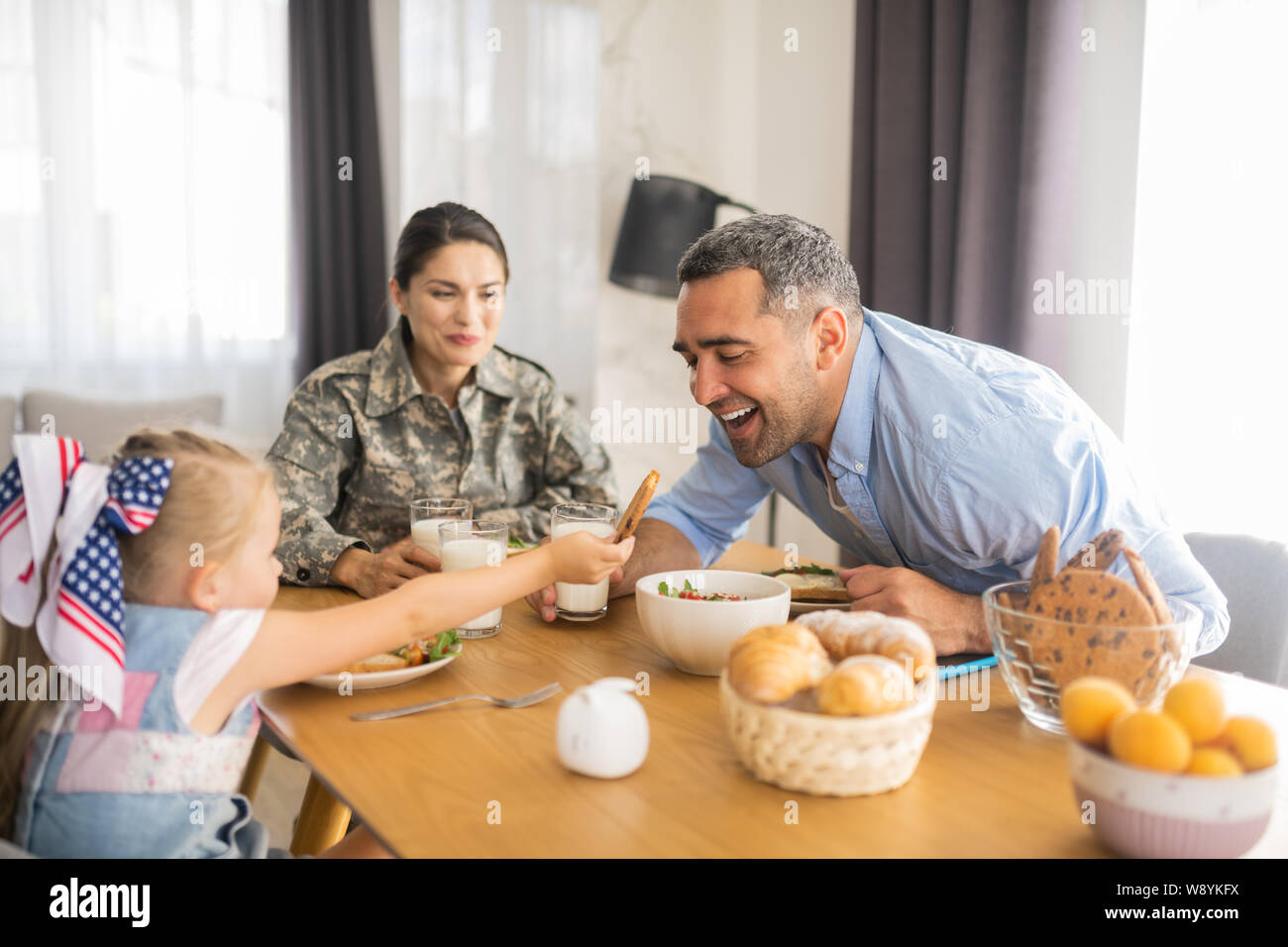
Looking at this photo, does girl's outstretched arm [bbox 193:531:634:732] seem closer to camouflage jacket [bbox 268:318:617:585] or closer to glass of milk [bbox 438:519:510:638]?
glass of milk [bbox 438:519:510:638]

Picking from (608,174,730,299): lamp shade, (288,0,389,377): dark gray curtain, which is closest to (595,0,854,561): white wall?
(608,174,730,299): lamp shade

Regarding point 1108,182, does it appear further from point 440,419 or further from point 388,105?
point 388,105

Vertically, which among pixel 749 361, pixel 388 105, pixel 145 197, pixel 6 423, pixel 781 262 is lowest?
pixel 6 423

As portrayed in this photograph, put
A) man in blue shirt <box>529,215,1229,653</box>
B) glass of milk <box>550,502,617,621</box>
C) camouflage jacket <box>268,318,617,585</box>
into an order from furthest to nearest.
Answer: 1. camouflage jacket <box>268,318,617,585</box>
2. glass of milk <box>550,502,617,621</box>
3. man in blue shirt <box>529,215,1229,653</box>

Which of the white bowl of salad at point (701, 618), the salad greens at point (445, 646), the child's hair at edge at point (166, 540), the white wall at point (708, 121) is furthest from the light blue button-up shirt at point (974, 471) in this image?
the white wall at point (708, 121)

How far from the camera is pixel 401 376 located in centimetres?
224

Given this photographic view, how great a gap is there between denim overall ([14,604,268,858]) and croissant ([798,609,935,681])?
622 mm

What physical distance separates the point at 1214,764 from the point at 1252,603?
3.20 ft

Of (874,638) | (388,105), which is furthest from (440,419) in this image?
(388,105)

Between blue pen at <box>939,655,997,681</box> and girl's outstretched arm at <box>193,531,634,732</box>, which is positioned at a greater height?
girl's outstretched arm at <box>193,531,634,732</box>

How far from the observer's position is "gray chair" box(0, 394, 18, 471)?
3.62 meters

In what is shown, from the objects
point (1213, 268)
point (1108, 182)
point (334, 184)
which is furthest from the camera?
point (334, 184)

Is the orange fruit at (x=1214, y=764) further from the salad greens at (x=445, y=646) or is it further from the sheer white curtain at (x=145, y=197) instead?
the sheer white curtain at (x=145, y=197)

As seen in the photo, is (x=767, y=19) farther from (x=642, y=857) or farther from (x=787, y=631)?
(x=642, y=857)
